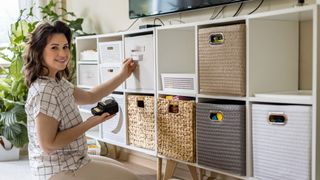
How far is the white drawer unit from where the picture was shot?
2738 millimetres

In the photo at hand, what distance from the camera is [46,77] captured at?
1907mm

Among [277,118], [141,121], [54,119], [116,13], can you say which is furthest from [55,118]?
[116,13]

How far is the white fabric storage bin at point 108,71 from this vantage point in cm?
274

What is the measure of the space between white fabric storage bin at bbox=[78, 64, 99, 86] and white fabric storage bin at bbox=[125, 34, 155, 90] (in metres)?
0.52

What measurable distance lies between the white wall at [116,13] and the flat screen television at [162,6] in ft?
0.26

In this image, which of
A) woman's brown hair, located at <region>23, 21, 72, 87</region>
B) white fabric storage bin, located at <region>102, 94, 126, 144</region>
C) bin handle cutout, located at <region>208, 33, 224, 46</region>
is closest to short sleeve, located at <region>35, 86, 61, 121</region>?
woman's brown hair, located at <region>23, 21, 72, 87</region>

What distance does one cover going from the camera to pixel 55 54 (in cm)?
194

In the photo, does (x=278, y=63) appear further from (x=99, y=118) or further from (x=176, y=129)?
(x=99, y=118)

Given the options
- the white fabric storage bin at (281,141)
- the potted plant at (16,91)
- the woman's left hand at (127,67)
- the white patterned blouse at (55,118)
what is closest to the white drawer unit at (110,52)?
the woman's left hand at (127,67)

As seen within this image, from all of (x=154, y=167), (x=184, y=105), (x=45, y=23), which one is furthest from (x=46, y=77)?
(x=154, y=167)

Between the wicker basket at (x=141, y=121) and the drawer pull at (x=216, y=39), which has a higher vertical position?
the drawer pull at (x=216, y=39)

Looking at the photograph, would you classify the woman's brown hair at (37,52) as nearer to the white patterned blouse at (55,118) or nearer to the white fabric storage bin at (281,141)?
the white patterned blouse at (55,118)

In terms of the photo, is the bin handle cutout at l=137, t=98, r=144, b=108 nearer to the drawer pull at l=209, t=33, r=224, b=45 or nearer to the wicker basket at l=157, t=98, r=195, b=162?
A: the wicker basket at l=157, t=98, r=195, b=162

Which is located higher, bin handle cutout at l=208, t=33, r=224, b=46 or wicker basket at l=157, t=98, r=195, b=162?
bin handle cutout at l=208, t=33, r=224, b=46
